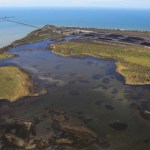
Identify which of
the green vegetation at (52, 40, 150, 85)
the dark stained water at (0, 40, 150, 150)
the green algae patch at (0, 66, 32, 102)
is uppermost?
the green vegetation at (52, 40, 150, 85)

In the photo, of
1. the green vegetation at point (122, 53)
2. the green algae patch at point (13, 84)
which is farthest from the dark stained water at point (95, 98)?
the green vegetation at point (122, 53)

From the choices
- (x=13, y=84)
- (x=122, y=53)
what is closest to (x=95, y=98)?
(x=13, y=84)

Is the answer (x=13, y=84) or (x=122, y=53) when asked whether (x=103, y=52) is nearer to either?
(x=122, y=53)

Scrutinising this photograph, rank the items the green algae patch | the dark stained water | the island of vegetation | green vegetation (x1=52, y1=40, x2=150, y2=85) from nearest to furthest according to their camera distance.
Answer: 1. the dark stained water
2. the green algae patch
3. the island of vegetation
4. green vegetation (x1=52, y1=40, x2=150, y2=85)

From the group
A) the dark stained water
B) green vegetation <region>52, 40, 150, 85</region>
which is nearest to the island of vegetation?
green vegetation <region>52, 40, 150, 85</region>

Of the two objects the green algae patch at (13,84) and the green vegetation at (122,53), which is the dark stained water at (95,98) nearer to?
the green algae patch at (13,84)

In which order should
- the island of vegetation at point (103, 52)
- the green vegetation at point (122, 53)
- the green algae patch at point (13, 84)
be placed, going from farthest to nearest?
the green vegetation at point (122, 53) < the island of vegetation at point (103, 52) < the green algae patch at point (13, 84)

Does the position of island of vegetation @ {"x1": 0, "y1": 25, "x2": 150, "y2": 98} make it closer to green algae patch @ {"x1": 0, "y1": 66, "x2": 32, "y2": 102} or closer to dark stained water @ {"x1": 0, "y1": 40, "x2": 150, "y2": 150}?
green algae patch @ {"x1": 0, "y1": 66, "x2": 32, "y2": 102}
